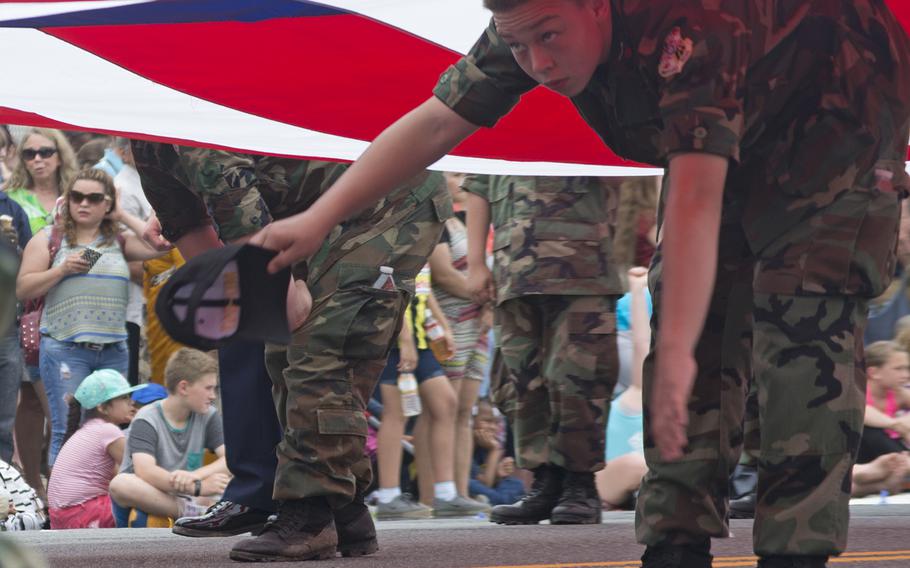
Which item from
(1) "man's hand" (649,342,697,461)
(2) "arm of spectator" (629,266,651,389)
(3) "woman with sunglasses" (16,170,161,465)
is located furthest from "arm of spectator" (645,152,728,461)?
(3) "woman with sunglasses" (16,170,161,465)

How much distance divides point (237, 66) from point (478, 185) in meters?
1.17

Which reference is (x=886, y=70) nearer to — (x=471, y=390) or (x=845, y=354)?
Result: (x=845, y=354)

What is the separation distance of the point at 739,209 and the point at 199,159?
155 centimetres

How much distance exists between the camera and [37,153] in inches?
288

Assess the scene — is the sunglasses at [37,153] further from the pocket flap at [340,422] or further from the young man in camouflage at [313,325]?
the pocket flap at [340,422]

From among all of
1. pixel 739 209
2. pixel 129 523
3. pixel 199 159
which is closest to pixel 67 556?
pixel 199 159

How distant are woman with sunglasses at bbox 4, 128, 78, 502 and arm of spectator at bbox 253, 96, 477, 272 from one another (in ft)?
15.2

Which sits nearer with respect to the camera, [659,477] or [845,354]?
[845,354]

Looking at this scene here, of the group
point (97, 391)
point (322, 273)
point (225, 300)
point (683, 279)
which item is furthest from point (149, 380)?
point (683, 279)

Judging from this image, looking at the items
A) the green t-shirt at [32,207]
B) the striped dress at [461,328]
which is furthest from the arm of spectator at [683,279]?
the green t-shirt at [32,207]

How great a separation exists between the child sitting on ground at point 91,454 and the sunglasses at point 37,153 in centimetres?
129

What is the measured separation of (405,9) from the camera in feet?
16.2

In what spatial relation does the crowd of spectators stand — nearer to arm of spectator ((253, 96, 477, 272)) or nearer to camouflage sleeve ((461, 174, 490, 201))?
camouflage sleeve ((461, 174, 490, 201))

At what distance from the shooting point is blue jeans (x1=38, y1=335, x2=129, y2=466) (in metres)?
6.68
